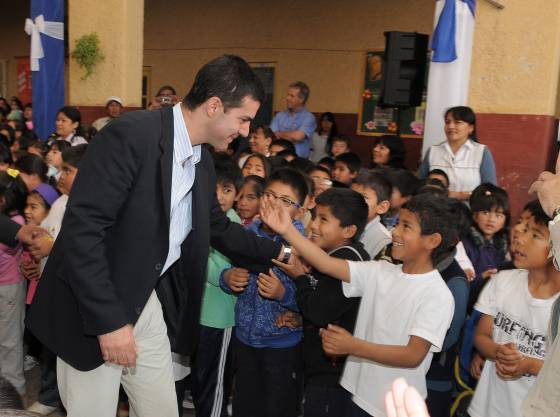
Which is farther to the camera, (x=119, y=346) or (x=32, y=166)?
(x=32, y=166)

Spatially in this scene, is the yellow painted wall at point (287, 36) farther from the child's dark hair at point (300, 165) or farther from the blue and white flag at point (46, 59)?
the child's dark hair at point (300, 165)

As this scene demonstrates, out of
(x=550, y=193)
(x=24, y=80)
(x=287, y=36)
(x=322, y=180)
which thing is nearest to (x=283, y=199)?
(x=322, y=180)

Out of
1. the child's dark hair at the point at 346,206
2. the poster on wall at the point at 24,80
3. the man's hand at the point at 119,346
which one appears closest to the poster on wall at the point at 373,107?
the child's dark hair at the point at 346,206

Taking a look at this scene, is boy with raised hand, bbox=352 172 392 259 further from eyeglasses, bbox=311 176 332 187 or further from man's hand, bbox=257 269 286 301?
man's hand, bbox=257 269 286 301

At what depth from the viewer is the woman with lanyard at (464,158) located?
4.84 m

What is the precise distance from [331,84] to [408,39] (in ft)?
13.9

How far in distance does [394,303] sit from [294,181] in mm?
1000

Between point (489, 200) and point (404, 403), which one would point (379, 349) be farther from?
point (489, 200)

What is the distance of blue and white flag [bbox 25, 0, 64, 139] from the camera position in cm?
705

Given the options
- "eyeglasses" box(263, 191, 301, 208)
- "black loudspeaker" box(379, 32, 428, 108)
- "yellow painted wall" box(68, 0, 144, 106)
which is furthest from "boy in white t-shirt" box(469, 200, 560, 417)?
"yellow painted wall" box(68, 0, 144, 106)

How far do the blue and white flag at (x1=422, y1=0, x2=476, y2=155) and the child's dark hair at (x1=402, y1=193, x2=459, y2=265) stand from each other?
3.14 m

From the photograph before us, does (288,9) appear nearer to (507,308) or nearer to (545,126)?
(545,126)

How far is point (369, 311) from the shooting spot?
2.57 meters

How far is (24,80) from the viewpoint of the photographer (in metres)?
14.9
